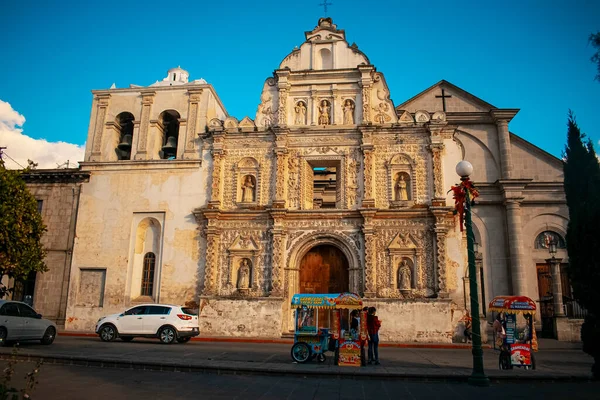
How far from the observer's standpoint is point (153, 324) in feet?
60.5

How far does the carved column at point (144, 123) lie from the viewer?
24.7 metres

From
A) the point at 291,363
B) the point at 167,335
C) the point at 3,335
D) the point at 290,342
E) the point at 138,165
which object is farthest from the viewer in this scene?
the point at 138,165

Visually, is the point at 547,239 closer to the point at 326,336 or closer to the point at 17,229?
the point at 326,336

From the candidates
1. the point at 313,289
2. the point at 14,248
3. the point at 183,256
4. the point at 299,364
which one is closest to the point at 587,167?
the point at 299,364

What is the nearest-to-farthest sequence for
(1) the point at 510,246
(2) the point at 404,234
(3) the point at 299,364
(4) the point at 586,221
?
(4) the point at 586,221 < (3) the point at 299,364 < (2) the point at 404,234 < (1) the point at 510,246

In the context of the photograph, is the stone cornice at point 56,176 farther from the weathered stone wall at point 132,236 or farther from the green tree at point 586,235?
the green tree at point 586,235

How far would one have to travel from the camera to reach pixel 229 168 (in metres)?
23.8

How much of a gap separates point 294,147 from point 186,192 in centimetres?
596

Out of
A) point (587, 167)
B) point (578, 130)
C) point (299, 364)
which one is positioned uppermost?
point (578, 130)

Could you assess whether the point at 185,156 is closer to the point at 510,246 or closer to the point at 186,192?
the point at 186,192

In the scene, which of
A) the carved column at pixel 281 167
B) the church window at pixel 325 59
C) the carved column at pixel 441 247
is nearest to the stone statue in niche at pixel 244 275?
the carved column at pixel 281 167

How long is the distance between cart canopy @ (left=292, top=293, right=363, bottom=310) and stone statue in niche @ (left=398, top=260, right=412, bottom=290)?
24.8ft

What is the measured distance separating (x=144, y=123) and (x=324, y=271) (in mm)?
12484

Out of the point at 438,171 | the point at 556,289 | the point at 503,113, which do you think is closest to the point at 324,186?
the point at 438,171
